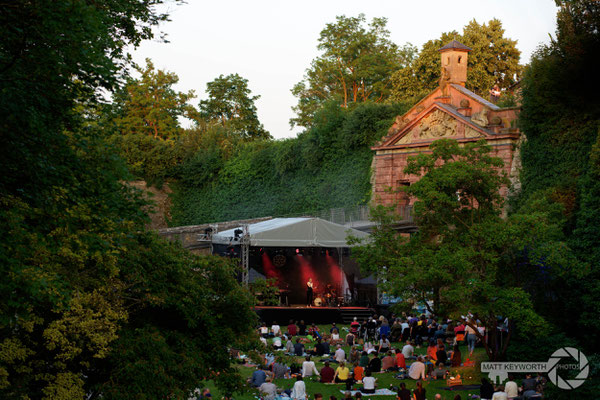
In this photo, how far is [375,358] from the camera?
18188 mm

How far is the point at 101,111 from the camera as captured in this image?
970 cm

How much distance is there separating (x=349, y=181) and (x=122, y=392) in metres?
29.9

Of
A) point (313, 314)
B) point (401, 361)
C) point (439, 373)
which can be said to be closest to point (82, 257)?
point (439, 373)

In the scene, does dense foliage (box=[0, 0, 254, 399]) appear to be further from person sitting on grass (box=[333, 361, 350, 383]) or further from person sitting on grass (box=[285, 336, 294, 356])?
person sitting on grass (box=[285, 336, 294, 356])

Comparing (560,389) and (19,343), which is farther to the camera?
(560,389)

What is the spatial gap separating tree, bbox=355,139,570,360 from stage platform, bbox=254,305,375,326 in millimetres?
8603

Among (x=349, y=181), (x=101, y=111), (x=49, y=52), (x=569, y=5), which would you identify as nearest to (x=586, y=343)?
(x=569, y=5)

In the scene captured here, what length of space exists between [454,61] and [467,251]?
19581mm

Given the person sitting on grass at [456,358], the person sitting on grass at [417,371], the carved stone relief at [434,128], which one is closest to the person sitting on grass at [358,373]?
the person sitting on grass at [417,371]

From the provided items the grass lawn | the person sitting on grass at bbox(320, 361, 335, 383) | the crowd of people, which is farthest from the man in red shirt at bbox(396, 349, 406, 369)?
the person sitting on grass at bbox(320, 361, 335, 383)

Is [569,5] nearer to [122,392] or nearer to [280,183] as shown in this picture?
[122,392]

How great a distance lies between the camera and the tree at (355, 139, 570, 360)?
54.1 feet

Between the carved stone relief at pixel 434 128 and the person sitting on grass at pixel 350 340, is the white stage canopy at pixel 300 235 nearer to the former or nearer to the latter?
the person sitting on grass at pixel 350 340

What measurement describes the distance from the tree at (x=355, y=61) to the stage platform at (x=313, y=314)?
94.2 feet
